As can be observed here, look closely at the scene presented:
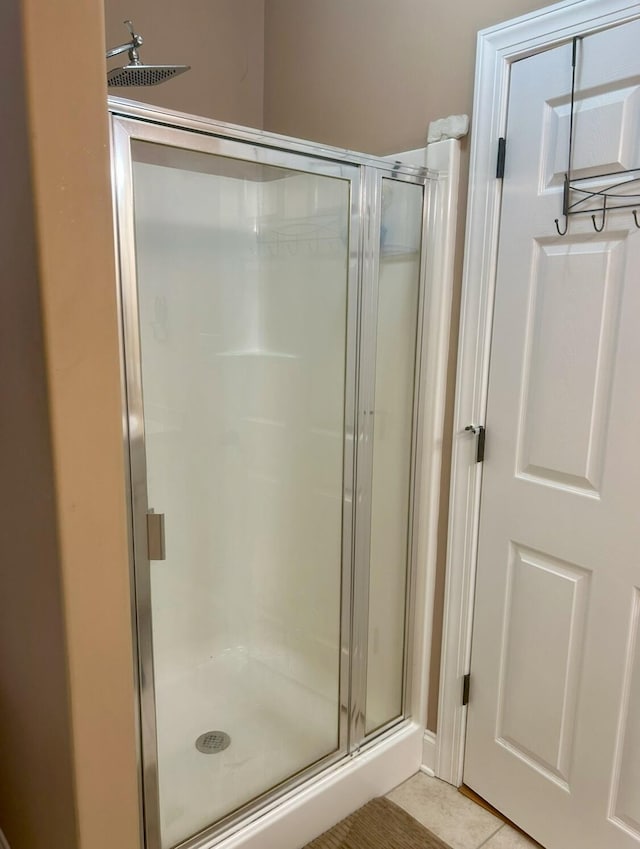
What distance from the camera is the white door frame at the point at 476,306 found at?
4.66 feet

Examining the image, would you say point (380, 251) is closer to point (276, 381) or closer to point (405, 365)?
point (405, 365)

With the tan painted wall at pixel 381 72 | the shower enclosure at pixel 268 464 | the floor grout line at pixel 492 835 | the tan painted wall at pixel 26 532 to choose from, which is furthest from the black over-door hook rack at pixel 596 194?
the floor grout line at pixel 492 835

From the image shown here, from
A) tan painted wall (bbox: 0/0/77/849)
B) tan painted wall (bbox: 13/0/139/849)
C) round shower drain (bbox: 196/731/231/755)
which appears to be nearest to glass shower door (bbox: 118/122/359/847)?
round shower drain (bbox: 196/731/231/755)

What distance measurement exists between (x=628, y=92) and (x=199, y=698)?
6.32 feet

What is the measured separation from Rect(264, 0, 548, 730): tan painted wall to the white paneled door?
0.15 meters

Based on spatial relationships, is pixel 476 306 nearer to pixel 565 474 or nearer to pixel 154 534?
pixel 565 474

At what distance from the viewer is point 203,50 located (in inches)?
83.3

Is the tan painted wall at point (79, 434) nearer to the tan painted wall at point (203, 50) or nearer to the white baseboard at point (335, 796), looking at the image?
the white baseboard at point (335, 796)

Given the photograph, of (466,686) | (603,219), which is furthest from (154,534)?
(603,219)

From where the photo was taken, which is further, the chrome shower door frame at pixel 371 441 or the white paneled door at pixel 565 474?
the chrome shower door frame at pixel 371 441

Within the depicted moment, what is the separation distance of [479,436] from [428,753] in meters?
1.01

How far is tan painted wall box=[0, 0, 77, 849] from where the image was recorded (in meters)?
0.90

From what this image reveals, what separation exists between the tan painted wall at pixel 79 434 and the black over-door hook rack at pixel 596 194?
104 centimetres

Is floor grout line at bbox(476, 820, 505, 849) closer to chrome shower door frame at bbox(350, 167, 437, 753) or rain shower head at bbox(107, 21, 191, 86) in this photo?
chrome shower door frame at bbox(350, 167, 437, 753)
